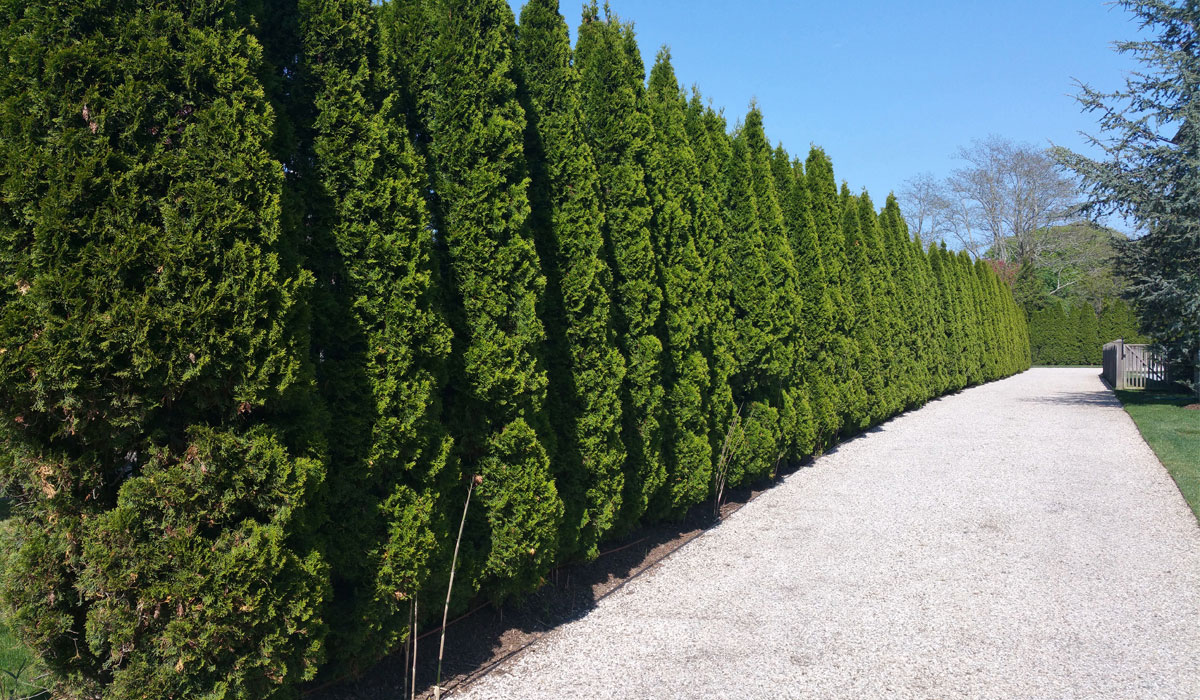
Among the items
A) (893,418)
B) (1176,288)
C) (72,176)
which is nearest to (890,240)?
(893,418)

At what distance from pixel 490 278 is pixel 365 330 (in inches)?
36.8

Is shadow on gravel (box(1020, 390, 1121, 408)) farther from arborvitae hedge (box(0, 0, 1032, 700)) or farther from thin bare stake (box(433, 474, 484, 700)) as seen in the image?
thin bare stake (box(433, 474, 484, 700))

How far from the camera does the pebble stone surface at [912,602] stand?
403cm

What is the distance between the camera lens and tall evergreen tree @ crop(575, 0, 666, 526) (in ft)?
19.5

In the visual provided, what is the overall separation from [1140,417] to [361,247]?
16.4m

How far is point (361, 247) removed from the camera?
353 cm

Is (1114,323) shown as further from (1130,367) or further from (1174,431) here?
(1174,431)

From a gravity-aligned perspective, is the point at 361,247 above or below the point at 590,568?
above

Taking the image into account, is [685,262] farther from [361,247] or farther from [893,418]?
[893,418]

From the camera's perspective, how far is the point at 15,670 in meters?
3.83

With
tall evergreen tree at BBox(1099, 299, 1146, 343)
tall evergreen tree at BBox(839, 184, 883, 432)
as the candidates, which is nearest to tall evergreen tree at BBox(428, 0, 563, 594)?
tall evergreen tree at BBox(839, 184, 883, 432)

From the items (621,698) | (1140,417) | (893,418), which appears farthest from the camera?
(893,418)

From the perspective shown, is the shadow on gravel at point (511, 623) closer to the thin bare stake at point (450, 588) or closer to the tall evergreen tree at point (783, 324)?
the thin bare stake at point (450, 588)

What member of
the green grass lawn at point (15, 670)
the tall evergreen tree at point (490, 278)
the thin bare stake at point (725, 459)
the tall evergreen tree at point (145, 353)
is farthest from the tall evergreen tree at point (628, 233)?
the green grass lawn at point (15, 670)
